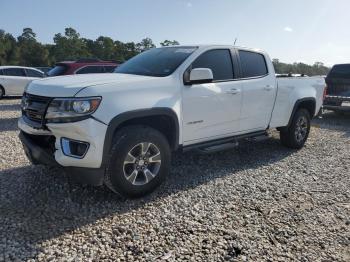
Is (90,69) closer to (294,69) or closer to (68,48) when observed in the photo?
(294,69)

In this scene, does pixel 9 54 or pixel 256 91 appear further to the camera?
pixel 9 54

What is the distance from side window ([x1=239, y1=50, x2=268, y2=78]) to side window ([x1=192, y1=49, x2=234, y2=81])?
33 centimetres

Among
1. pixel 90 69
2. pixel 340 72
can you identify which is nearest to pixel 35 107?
pixel 90 69

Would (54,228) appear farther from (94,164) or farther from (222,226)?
(222,226)

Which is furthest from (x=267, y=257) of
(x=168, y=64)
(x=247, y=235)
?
(x=168, y=64)

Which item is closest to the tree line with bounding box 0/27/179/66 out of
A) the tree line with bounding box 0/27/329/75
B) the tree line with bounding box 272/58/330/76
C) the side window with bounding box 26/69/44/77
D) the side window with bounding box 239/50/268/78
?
the tree line with bounding box 0/27/329/75

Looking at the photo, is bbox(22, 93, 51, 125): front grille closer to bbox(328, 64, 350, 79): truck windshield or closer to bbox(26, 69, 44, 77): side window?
bbox(328, 64, 350, 79): truck windshield

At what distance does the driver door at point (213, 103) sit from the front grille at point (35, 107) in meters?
1.68

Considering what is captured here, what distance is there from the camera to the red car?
34.8 feet

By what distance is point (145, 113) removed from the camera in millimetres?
3957

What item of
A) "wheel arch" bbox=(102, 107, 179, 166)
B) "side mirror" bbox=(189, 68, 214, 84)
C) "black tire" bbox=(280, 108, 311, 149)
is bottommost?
"black tire" bbox=(280, 108, 311, 149)

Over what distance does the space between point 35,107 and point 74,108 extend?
0.64m

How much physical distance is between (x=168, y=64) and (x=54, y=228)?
251cm

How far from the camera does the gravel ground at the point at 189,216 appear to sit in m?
Result: 3.11
